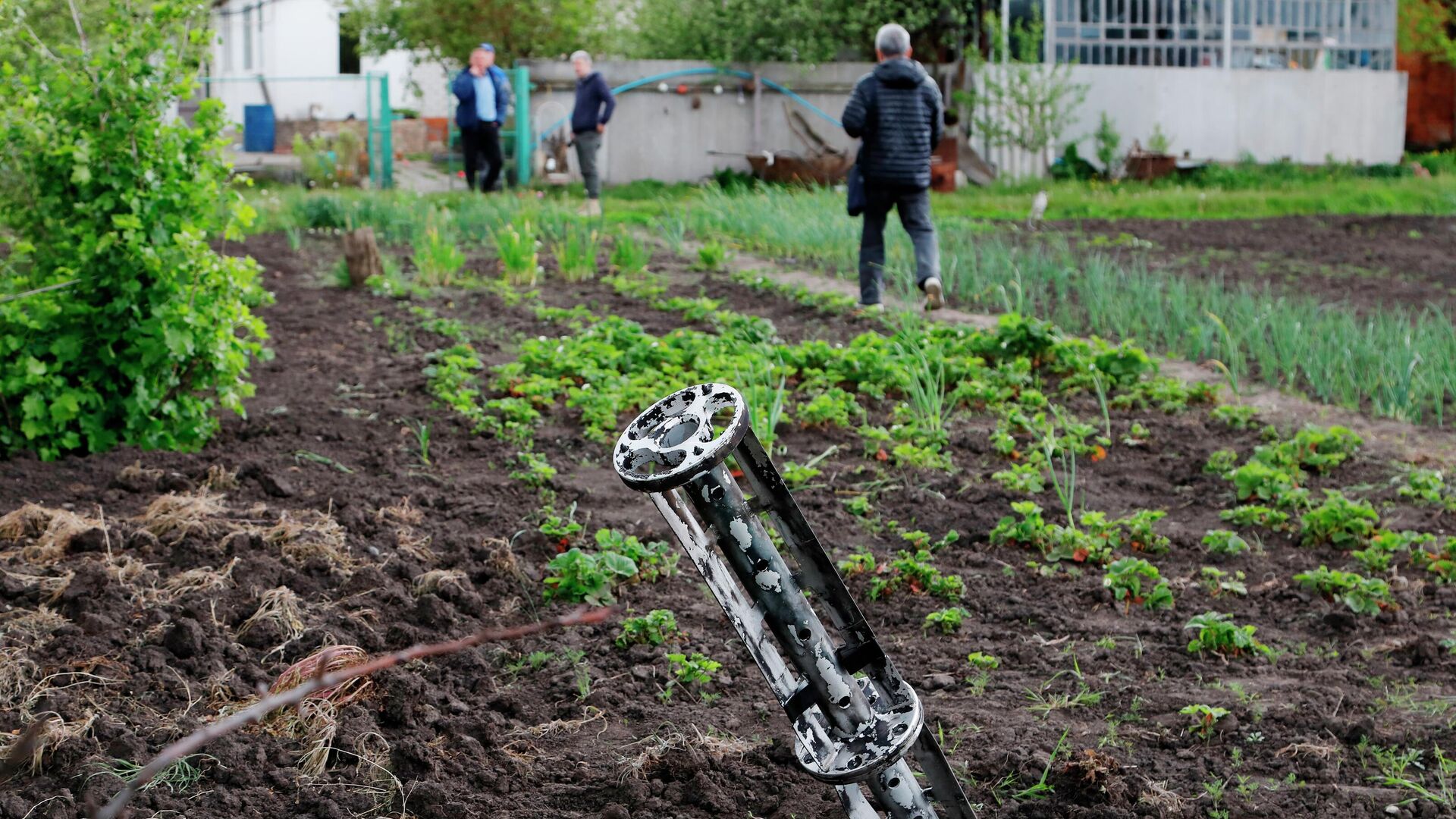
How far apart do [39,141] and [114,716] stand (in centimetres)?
263

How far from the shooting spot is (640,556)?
4012 mm

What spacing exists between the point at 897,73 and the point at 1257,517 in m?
4.43

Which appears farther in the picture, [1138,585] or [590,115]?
[590,115]

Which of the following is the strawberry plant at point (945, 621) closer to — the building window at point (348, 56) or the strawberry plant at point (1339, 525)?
the strawberry plant at point (1339, 525)

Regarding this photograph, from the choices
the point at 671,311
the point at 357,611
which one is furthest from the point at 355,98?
the point at 357,611

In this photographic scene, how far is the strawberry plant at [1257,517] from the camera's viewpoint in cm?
450

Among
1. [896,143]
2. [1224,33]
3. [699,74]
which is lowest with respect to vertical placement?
[896,143]

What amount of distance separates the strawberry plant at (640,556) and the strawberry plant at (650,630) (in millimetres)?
374

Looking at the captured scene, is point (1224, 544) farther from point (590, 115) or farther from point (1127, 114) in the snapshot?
point (1127, 114)

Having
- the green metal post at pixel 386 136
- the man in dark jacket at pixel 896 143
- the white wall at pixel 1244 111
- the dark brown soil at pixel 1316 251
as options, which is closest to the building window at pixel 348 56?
the green metal post at pixel 386 136

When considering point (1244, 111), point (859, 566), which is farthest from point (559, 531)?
point (1244, 111)

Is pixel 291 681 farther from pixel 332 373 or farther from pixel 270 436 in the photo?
pixel 332 373

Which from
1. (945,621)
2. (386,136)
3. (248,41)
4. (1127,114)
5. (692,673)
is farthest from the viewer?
(248,41)

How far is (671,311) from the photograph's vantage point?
809 centimetres
